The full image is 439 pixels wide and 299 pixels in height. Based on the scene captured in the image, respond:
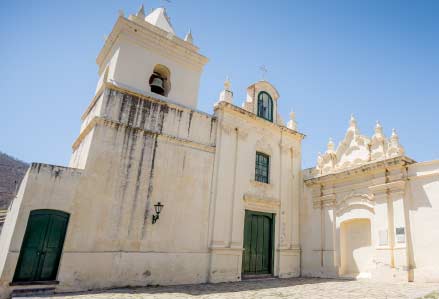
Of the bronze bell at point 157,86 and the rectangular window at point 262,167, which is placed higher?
the bronze bell at point 157,86

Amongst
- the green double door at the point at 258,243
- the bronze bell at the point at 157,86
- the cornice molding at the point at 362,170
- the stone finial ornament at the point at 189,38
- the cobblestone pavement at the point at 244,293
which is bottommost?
the cobblestone pavement at the point at 244,293

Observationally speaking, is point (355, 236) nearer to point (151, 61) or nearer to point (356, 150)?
point (356, 150)

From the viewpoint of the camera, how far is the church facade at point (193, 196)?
8812mm

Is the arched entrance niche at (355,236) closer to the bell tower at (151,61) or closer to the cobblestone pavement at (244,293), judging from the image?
the cobblestone pavement at (244,293)

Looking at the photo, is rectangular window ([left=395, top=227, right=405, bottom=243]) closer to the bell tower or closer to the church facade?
the church facade

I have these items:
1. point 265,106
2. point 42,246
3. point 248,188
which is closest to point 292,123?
point 265,106

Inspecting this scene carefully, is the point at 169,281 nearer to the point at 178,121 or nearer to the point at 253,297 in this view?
the point at 253,297

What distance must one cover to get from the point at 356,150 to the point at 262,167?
4.41 meters

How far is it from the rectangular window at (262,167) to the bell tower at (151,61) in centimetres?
403

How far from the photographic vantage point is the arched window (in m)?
14.9

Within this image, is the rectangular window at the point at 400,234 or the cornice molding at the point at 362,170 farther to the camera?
the cornice molding at the point at 362,170

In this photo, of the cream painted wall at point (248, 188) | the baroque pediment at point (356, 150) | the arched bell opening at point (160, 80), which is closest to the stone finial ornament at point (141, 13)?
the arched bell opening at point (160, 80)

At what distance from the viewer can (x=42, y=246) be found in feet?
27.7

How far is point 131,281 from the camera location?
938 cm
